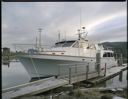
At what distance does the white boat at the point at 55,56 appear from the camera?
7.80 metres

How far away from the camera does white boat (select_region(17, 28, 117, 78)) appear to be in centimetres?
780

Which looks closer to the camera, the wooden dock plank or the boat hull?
the wooden dock plank

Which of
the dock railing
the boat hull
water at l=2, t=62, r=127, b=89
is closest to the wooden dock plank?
water at l=2, t=62, r=127, b=89

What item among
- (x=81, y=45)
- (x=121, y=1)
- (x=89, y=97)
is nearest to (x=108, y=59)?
(x=81, y=45)

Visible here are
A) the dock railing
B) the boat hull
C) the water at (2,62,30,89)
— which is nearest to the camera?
the dock railing

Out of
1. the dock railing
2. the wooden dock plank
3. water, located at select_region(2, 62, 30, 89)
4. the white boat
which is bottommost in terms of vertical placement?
water, located at select_region(2, 62, 30, 89)

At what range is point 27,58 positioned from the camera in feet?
27.6

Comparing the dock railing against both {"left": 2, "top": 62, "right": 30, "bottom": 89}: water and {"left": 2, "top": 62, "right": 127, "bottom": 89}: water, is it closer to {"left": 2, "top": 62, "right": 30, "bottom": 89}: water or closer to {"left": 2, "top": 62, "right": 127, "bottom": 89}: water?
{"left": 2, "top": 62, "right": 127, "bottom": 89}: water

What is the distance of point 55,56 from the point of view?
25.2 feet

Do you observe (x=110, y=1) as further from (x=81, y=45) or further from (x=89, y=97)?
(x=81, y=45)

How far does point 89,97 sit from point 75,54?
4.98 m

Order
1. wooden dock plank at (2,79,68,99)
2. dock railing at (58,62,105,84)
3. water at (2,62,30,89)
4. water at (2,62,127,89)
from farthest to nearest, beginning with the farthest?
water at (2,62,30,89) → dock railing at (58,62,105,84) → water at (2,62,127,89) → wooden dock plank at (2,79,68,99)

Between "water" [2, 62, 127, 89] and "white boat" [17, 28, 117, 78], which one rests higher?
"white boat" [17, 28, 117, 78]

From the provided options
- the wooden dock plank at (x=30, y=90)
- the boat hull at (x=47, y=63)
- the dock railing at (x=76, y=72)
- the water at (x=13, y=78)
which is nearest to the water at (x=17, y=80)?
the water at (x=13, y=78)
